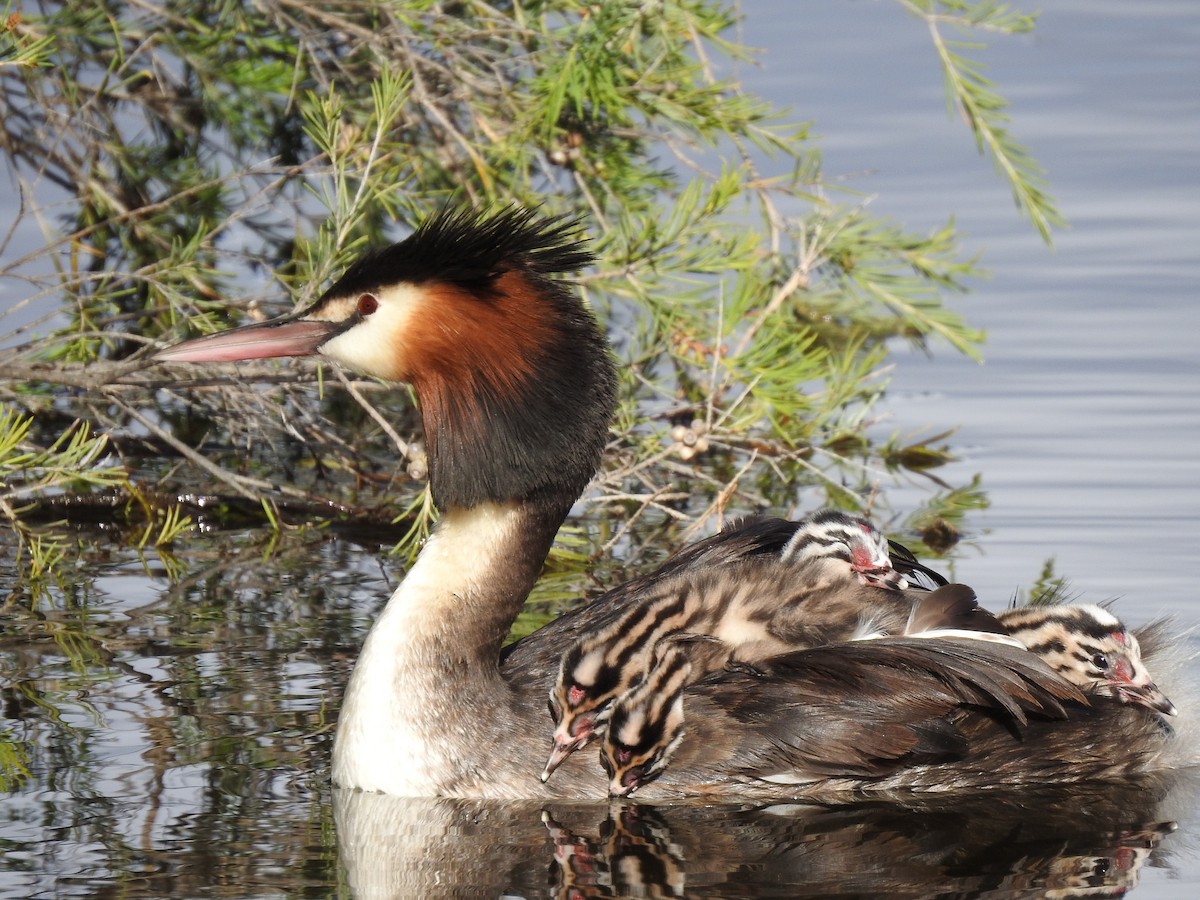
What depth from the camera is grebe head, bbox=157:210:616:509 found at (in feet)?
20.3

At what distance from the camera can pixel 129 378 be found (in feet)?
27.3

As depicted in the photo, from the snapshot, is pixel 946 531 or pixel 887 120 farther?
pixel 887 120

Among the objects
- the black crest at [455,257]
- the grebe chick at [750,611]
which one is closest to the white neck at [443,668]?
the grebe chick at [750,611]

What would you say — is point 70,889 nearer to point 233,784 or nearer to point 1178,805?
point 233,784

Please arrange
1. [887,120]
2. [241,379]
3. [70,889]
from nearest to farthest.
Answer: [70,889] → [241,379] → [887,120]

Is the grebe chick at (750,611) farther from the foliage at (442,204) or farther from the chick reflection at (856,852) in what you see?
the foliage at (442,204)

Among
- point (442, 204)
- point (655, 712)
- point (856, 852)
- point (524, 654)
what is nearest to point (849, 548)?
point (655, 712)

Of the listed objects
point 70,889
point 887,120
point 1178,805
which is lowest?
point 887,120

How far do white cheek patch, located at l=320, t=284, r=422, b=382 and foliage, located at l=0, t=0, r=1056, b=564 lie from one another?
81 centimetres

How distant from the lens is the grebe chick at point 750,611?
5.87 m

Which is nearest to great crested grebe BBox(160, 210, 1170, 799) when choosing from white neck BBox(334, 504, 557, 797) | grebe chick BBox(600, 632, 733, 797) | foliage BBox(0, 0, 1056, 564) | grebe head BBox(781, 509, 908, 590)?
white neck BBox(334, 504, 557, 797)

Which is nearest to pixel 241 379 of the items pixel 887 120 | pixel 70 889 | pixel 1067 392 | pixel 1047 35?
pixel 70 889

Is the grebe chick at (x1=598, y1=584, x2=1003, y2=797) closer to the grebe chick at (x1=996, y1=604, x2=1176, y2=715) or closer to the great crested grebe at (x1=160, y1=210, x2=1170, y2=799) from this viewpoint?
the great crested grebe at (x1=160, y1=210, x2=1170, y2=799)

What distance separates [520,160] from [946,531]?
2.14 metres
